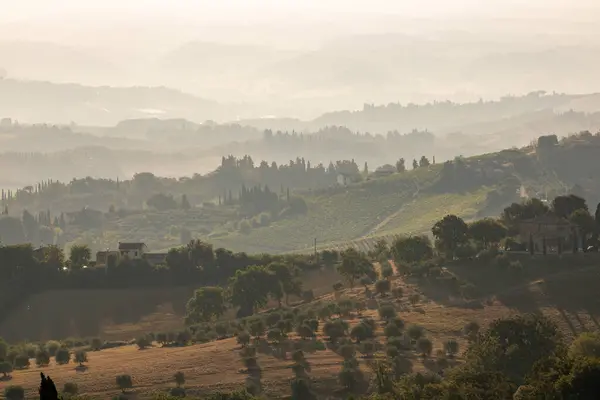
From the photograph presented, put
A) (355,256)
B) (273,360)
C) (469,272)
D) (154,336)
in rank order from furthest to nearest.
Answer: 1. (355,256)
2. (469,272)
3. (154,336)
4. (273,360)

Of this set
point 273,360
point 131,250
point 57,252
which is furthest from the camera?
point 131,250

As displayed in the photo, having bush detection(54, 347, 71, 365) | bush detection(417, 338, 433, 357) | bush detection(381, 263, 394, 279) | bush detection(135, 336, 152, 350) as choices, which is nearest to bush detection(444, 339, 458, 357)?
bush detection(417, 338, 433, 357)

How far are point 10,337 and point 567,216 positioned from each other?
74.7 meters

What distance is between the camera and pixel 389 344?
108500 millimetres

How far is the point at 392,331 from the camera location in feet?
369

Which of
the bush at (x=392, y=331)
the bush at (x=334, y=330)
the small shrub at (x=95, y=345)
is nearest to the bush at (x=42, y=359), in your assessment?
the small shrub at (x=95, y=345)

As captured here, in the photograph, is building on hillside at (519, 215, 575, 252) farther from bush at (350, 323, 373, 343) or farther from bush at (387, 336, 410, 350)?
bush at (387, 336, 410, 350)

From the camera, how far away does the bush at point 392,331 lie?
112 meters

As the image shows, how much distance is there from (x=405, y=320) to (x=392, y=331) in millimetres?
7570

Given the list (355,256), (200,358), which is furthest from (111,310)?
(200,358)

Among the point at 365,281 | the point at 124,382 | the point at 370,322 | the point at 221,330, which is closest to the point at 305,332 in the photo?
the point at 370,322

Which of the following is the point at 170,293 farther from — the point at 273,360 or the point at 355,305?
the point at 273,360

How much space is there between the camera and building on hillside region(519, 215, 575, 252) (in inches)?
5802

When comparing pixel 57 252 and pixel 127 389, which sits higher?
pixel 57 252
